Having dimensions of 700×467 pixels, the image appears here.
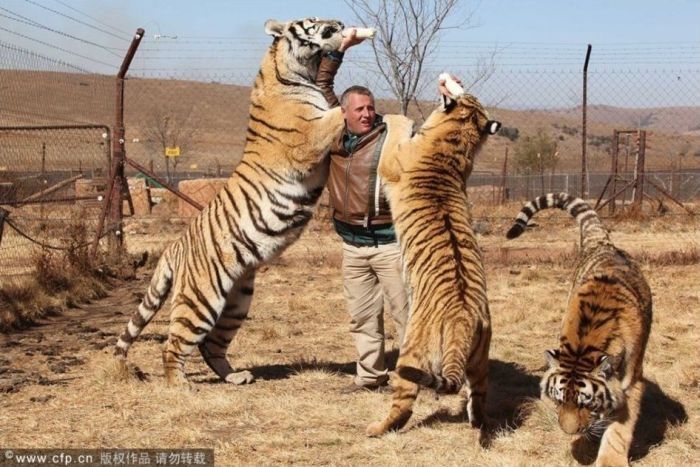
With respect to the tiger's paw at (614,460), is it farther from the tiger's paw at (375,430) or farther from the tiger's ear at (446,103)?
the tiger's ear at (446,103)

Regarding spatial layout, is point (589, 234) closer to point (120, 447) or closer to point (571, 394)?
point (571, 394)

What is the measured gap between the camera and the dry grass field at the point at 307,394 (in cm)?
526

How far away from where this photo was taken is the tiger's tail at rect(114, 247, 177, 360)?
6914mm

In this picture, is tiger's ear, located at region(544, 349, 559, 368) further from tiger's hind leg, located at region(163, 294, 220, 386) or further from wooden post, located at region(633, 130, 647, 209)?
wooden post, located at region(633, 130, 647, 209)

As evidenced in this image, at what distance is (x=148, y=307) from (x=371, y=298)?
5.97 ft

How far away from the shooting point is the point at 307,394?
21.2ft

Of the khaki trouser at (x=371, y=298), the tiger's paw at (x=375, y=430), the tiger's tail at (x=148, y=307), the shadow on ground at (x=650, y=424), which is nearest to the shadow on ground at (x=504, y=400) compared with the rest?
the tiger's paw at (x=375, y=430)

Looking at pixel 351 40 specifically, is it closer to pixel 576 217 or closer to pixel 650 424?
pixel 576 217

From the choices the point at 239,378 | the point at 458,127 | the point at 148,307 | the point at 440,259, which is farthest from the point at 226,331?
the point at 458,127

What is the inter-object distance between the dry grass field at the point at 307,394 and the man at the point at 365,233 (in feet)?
1.24

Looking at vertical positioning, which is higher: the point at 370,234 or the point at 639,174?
the point at 639,174

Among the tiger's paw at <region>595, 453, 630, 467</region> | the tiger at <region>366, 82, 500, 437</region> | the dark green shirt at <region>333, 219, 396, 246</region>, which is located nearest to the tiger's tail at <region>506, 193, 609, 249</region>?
the tiger at <region>366, 82, 500, 437</region>

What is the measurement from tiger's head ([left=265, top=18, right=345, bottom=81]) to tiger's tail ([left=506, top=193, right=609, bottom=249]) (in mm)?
1998

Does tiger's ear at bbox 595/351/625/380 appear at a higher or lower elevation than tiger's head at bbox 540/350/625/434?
higher
